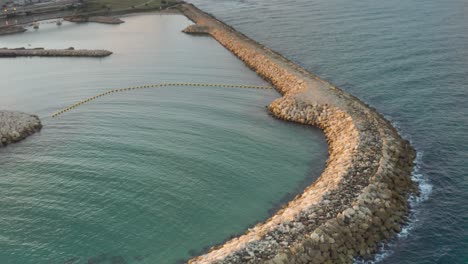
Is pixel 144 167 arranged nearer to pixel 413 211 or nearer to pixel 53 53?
pixel 413 211

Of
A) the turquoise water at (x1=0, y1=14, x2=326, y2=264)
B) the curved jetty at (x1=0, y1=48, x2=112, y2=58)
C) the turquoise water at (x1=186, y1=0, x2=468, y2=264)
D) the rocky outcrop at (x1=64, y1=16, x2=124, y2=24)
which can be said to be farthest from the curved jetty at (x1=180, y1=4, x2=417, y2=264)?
the rocky outcrop at (x1=64, y1=16, x2=124, y2=24)

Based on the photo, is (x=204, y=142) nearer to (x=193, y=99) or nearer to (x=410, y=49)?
(x=193, y=99)

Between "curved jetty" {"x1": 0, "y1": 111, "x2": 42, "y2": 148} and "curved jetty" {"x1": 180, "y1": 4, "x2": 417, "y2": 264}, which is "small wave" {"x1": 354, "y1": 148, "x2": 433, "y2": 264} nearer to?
"curved jetty" {"x1": 180, "y1": 4, "x2": 417, "y2": 264}

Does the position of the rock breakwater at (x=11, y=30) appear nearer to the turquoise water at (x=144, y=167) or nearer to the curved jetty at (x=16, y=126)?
the turquoise water at (x=144, y=167)

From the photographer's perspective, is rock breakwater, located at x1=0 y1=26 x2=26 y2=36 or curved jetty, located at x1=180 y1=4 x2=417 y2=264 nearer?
curved jetty, located at x1=180 y1=4 x2=417 y2=264

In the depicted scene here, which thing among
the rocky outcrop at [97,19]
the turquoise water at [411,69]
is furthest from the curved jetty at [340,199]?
the rocky outcrop at [97,19]

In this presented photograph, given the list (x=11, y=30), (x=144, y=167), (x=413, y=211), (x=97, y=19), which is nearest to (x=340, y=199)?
(x=413, y=211)
